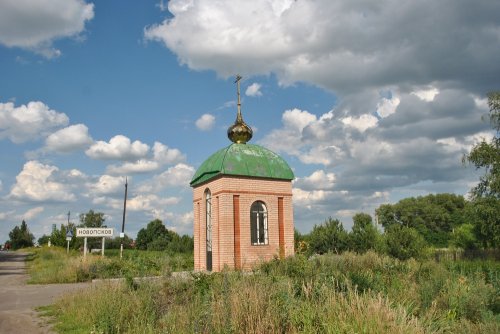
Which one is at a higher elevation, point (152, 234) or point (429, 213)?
point (429, 213)

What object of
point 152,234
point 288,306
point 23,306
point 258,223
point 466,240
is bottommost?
point 23,306

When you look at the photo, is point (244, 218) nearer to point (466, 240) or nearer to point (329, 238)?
point (329, 238)

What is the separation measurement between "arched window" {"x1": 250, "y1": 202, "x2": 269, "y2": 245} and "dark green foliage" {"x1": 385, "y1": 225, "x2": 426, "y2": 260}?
690 cm

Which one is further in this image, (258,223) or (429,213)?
(429,213)

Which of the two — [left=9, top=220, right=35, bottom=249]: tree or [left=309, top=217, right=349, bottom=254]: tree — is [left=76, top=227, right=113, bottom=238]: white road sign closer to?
[left=309, top=217, right=349, bottom=254]: tree

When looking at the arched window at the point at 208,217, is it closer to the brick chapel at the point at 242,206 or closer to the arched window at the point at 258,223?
the brick chapel at the point at 242,206

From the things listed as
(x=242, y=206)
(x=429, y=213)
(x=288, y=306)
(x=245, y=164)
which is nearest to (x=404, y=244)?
(x=242, y=206)

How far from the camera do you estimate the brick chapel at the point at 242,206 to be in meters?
15.3

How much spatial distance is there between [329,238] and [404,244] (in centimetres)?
339

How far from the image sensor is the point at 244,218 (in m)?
15.5

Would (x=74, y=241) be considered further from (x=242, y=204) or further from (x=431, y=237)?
(x=431, y=237)

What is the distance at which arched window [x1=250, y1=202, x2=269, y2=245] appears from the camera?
1596 cm

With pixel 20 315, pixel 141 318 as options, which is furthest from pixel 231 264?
pixel 141 318

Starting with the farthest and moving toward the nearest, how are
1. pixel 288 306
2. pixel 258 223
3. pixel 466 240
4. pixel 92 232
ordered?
pixel 466 240, pixel 92 232, pixel 258 223, pixel 288 306
